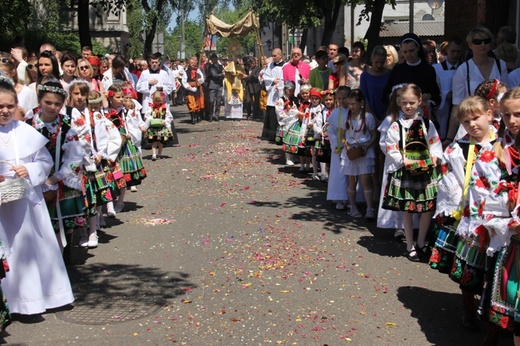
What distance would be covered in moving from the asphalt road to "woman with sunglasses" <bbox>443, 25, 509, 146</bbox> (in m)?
1.81

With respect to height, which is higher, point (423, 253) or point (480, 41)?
point (480, 41)

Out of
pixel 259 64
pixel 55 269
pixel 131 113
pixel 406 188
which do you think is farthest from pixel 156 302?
pixel 259 64

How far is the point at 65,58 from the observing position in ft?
32.7

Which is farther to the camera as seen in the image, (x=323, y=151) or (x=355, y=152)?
(x=323, y=151)

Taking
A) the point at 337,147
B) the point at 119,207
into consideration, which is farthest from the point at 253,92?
the point at 337,147

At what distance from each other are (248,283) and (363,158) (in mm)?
3278

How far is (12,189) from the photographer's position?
5.98 m

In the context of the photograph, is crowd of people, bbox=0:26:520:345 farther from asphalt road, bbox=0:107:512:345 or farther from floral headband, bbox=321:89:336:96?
asphalt road, bbox=0:107:512:345

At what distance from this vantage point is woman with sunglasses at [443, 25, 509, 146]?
27.7 ft

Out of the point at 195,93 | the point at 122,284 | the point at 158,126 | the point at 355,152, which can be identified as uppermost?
the point at 195,93

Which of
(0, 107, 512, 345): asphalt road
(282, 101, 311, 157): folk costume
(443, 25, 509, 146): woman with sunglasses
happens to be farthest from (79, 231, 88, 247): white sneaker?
(282, 101, 311, 157): folk costume

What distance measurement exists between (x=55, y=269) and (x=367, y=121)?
188 inches

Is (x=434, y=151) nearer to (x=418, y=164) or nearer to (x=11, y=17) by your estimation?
(x=418, y=164)

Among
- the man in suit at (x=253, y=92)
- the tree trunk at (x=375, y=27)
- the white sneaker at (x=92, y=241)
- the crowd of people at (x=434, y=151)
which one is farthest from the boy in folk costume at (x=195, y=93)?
the white sneaker at (x=92, y=241)
